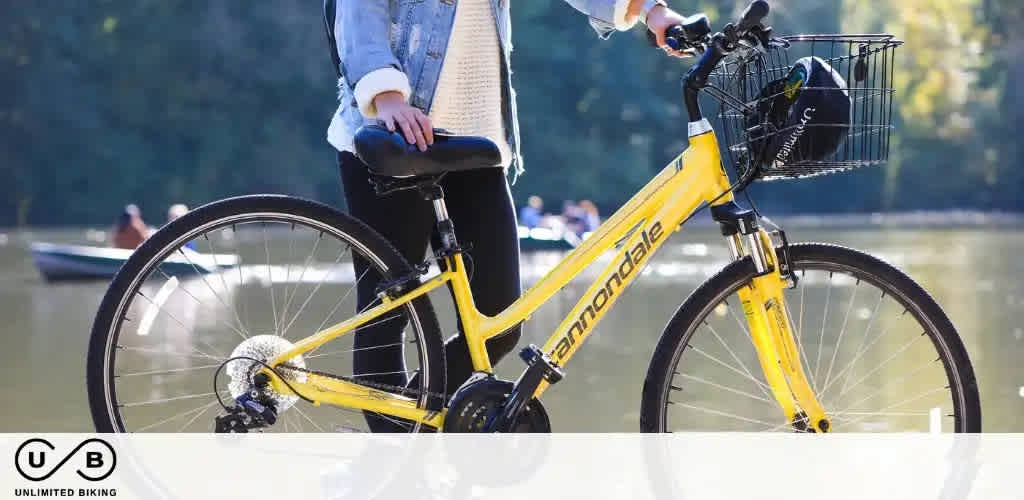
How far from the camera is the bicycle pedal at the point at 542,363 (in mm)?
3297

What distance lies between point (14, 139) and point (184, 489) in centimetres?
4165

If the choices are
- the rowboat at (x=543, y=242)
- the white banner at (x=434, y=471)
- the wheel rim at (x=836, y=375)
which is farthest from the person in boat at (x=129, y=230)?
the white banner at (x=434, y=471)

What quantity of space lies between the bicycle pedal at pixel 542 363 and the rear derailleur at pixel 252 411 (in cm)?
55

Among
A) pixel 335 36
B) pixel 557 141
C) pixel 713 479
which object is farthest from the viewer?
pixel 557 141

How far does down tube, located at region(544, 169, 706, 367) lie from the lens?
11.0 feet

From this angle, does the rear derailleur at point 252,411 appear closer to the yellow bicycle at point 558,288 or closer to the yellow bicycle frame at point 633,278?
the yellow bicycle at point 558,288

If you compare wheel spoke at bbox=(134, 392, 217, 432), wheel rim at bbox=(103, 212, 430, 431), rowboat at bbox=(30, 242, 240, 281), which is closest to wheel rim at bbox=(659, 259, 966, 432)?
wheel rim at bbox=(103, 212, 430, 431)

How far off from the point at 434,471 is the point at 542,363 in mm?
327

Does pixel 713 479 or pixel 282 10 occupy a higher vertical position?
pixel 282 10

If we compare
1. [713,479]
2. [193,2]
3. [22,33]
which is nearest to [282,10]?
[193,2]

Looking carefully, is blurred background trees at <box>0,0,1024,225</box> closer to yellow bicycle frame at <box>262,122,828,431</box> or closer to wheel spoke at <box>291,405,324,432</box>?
wheel spoke at <box>291,405,324,432</box>

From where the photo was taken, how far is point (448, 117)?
3.53 metres

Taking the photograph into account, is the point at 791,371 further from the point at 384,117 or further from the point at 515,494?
the point at 384,117

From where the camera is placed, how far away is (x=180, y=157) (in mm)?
45031
